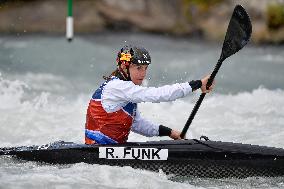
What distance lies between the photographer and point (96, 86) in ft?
48.6

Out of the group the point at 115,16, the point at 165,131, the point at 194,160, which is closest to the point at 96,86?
the point at 165,131

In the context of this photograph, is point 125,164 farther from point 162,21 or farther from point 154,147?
point 162,21

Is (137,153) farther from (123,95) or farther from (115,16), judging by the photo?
(115,16)

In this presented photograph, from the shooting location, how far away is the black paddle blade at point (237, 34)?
21.6 ft

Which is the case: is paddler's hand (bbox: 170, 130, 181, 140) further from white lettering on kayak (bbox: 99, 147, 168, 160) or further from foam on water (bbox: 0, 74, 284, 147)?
foam on water (bbox: 0, 74, 284, 147)

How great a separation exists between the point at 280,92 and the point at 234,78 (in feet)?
8.41

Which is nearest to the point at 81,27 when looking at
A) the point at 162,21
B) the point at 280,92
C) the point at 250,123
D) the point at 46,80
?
the point at 162,21

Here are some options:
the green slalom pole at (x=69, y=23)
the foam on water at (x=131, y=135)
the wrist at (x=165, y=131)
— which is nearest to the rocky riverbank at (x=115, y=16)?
the green slalom pole at (x=69, y=23)

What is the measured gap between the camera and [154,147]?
6.37 metres

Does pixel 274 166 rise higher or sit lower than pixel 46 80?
lower

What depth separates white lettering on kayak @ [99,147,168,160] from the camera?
6355mm

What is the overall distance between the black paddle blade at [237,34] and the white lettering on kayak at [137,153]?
1101mm

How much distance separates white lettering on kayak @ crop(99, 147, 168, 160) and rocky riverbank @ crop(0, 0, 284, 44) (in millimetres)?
15706

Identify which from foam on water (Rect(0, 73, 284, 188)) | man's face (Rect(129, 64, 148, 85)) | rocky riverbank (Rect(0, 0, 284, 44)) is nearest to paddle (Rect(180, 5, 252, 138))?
man's face (Rect(129, 64, 148, 85))
